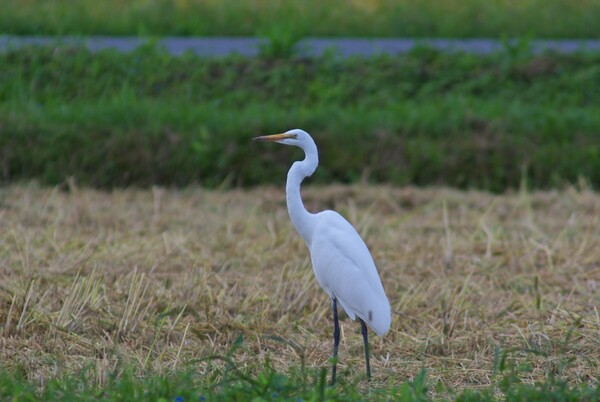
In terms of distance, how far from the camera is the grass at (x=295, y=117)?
26.0 ft

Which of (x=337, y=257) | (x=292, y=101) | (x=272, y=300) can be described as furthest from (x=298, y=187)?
(x=292, y=101)

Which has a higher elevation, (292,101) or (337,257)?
(292,101)

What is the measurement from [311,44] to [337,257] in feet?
22.1

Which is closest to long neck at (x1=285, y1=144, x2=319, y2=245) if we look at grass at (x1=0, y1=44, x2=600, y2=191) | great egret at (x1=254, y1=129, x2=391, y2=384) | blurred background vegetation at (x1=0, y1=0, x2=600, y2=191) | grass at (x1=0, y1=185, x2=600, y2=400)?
great egret at (x1=254, y1=129, x2=391, y2=384)

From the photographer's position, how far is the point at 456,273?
554 cm

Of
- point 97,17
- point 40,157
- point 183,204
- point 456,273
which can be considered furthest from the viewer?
point 97,17

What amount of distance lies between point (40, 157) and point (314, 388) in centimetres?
468

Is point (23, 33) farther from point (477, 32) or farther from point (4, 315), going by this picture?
point (4, 315)

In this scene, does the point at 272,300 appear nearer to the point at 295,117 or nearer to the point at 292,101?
the point at 295,117

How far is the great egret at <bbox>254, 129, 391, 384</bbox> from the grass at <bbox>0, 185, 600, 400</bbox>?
0.25m

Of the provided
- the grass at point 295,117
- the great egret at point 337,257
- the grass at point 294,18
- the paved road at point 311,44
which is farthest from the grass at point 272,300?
the grass at point 294,18

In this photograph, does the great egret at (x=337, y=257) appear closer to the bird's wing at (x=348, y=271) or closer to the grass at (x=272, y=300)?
the bird's wing at (x=348, y=271)

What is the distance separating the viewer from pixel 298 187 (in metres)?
4.09

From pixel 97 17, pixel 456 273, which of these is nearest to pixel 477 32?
pixel 97 17
